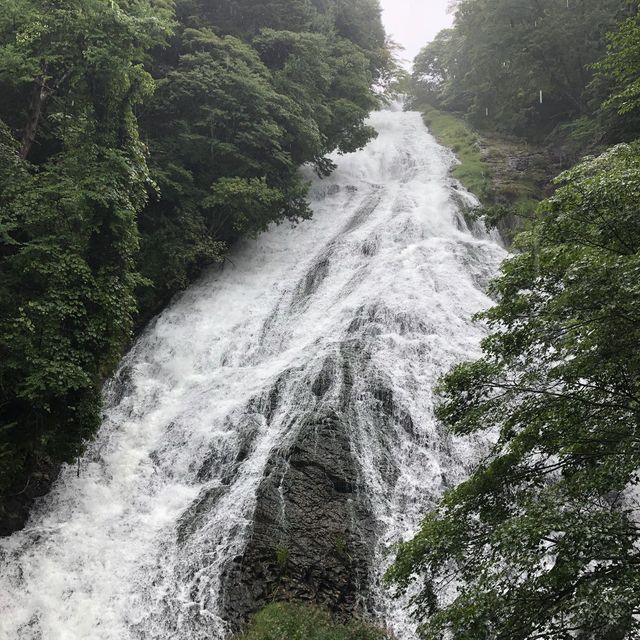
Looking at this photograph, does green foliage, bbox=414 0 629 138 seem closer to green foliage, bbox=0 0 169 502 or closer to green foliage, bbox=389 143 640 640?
green foliage, bbox=0 0 169 502

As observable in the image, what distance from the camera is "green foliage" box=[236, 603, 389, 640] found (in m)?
6.96

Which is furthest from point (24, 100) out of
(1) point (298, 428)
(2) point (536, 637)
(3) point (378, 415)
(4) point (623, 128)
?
(4) point (623, 128)

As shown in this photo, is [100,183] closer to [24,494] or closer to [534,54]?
[24,494]

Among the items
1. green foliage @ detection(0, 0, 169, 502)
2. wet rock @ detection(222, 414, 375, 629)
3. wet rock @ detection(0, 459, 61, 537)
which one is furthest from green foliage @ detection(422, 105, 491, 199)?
wet rock @ detection(0, 459, 61, 537)

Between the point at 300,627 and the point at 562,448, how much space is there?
410cm

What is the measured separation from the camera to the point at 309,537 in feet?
30.3

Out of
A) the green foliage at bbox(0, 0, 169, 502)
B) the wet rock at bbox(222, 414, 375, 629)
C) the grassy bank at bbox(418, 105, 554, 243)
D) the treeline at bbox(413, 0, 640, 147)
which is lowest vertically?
the wet rock at bbox(222, 414, 375, 629)

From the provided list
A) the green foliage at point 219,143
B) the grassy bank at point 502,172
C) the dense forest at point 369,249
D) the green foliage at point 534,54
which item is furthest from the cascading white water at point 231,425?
the green foliage at point 534,54

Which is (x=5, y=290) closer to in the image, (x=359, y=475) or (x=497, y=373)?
(x=359, y=475)

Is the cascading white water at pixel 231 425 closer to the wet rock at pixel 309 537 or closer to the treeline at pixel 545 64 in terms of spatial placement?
the wet rock at pixel 309 537

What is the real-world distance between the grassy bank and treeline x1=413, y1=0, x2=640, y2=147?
155cm

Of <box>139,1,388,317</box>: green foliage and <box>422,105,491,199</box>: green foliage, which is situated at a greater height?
<box>422,105,491,199</box>: green foliage

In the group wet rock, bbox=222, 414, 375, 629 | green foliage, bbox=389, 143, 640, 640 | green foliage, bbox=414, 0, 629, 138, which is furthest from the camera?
green foliage, bbox=414, 0, 629, 138

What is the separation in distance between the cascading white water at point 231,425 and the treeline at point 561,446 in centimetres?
359
